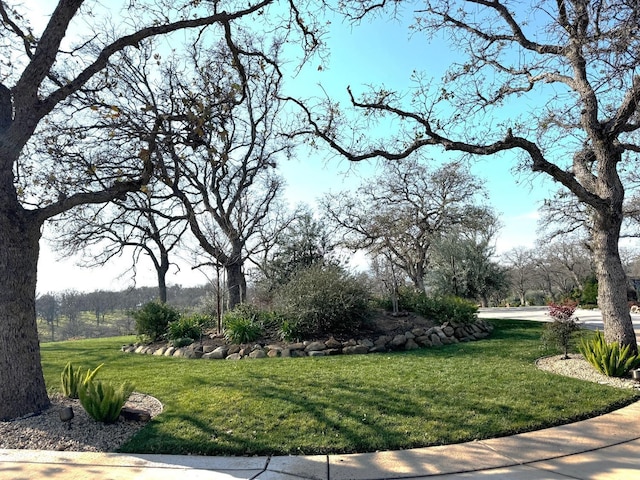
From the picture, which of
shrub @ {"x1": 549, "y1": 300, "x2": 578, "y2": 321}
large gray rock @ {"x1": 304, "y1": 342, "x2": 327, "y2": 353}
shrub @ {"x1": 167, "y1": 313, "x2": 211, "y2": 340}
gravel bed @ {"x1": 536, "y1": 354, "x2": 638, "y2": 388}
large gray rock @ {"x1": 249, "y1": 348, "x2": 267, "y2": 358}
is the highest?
shrub @ {"x1": 549, "y1": 300, "x2": 578, "y2": 321}

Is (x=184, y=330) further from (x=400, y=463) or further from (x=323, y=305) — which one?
(x=400, y=463)

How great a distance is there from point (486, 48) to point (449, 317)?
6439mm

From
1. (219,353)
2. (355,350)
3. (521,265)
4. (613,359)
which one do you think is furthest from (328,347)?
(521,265)

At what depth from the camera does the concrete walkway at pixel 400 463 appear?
330 cm

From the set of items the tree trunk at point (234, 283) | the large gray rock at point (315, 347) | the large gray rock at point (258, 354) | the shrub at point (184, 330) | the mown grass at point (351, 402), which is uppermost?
the tree trunk at point (234, 283)

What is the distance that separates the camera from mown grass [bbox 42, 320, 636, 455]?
159 inches

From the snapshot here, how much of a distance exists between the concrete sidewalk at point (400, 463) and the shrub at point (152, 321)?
7.71 meters

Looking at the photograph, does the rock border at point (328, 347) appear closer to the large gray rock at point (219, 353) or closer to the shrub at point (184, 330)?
the large gray rock at point (219, 353)

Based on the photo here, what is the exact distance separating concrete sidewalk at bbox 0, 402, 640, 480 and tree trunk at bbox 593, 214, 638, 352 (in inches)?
131

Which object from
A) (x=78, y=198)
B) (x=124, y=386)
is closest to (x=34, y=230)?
(x=78, y=198)

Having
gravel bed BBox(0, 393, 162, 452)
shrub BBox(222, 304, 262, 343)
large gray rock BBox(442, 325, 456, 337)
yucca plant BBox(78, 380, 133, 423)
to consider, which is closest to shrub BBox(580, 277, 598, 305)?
large gray rock BBox(442, 325, 456, 337)

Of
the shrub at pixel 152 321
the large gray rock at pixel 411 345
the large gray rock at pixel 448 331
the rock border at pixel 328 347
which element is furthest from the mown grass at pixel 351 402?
the shrub at pixel 152 321

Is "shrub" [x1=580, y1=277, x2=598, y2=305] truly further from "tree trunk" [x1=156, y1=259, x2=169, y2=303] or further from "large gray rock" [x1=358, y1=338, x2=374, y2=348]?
"tree trunk" [x1=156, y1=259, x2=169, y2=303]

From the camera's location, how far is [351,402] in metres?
4.97
